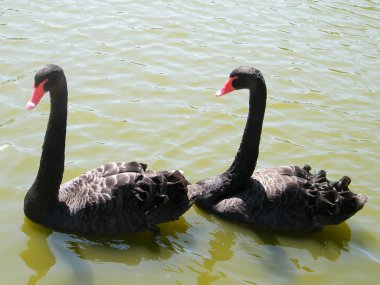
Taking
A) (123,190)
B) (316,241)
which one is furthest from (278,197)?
(123,190)

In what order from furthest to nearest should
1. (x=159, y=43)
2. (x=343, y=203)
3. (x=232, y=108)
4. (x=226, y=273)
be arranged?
1. (x=159, y=43)
2. (x=232, y=108)
3. (x=343, y=203)
4. (x=226, y=273)

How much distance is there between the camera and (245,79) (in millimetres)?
6043

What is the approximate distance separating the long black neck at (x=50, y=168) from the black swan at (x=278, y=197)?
1453 mm

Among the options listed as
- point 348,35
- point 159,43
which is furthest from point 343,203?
point 348,35

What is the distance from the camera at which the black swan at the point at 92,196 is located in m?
5.52

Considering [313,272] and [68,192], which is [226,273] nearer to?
[313,272]

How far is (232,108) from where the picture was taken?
813 centimetres

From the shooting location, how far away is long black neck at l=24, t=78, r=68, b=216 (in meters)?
5.52

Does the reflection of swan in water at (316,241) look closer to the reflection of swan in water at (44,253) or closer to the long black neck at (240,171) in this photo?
the long black neck at (240,171)

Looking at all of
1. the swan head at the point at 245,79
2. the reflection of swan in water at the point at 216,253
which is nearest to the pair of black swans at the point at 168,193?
the swan head at the point at 245,79

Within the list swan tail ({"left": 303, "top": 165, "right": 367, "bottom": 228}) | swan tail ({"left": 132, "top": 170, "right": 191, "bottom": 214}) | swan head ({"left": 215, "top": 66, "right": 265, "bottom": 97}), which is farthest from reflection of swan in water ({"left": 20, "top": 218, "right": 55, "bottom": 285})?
swan tail ({"left": 303, "top": 165, "right": 367, "bottom": 228})

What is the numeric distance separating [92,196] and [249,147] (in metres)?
1.67

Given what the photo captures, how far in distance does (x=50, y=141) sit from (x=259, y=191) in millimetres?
2053

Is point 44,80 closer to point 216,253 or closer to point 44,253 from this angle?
point 44,253
